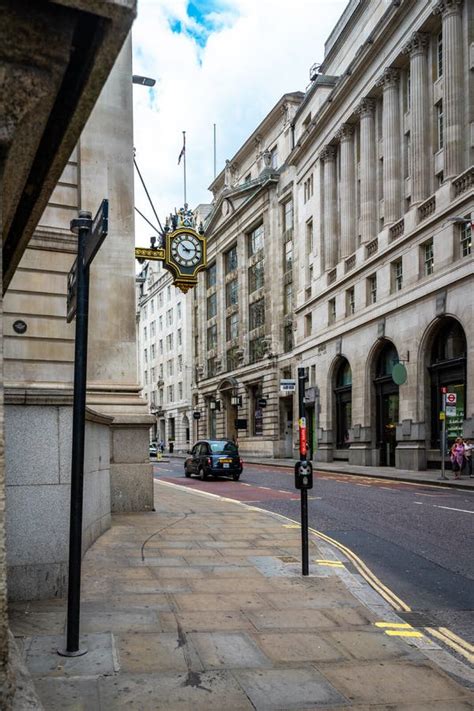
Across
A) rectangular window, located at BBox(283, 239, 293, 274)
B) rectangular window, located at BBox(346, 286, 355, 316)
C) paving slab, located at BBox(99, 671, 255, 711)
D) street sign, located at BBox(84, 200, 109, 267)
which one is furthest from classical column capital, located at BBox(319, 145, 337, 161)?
paving slab, located at BBox(99, 671, 255, 711)

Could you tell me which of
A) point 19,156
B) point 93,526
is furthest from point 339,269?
point 19,156

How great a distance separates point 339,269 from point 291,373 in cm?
1136

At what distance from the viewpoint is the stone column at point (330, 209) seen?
4456 centimetres

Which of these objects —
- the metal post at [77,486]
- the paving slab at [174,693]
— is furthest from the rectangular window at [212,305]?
the paving slab at [174,693]

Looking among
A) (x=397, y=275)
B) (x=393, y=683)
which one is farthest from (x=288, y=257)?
(x=393, y=683)

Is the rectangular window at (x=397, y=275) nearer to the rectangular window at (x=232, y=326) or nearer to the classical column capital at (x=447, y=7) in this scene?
the classical column capital at (x=447, y=7)

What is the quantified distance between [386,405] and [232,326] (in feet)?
98.7

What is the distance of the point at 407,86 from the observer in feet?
117

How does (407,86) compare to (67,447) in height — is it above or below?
above

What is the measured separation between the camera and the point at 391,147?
36.0 m

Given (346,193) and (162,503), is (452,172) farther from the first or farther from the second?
(162,503)

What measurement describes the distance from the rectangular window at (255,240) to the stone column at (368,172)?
19.4 meters

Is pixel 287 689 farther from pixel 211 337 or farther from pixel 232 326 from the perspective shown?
pixel 211 337

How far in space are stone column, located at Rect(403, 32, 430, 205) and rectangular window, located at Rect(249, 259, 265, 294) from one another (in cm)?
2498
